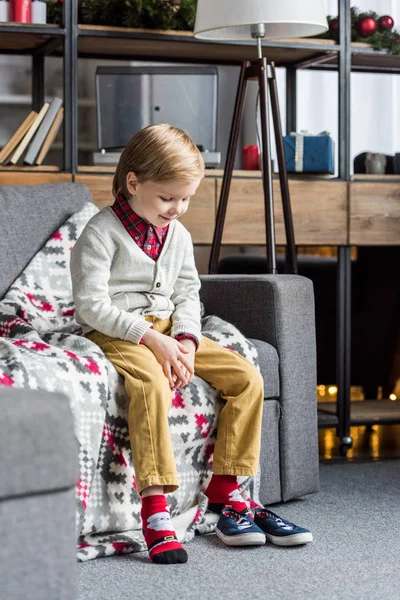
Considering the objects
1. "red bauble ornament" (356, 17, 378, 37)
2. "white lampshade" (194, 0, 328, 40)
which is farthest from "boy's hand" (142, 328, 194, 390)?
"red bauble ornament" (356, 17, 378, 37)

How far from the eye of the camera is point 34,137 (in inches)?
119

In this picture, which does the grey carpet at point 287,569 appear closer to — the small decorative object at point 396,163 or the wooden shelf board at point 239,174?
the wooden shelf board at point 239,174

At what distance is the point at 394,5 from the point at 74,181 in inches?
77.0

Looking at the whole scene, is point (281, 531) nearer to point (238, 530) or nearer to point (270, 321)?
point (238, 530)

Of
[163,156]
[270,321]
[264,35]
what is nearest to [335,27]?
[264,35]

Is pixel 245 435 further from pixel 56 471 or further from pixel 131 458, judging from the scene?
pixel 56 471

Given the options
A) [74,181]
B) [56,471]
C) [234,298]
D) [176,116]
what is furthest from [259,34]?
[56,471]

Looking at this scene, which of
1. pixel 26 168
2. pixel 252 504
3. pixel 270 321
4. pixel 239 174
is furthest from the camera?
pixel 239 174

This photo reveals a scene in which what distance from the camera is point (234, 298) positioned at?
2.47 metres

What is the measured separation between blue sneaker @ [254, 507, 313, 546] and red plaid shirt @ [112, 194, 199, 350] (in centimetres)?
41

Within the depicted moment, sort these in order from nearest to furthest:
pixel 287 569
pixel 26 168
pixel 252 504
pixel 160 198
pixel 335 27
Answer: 1. pixel 287 569
2. pixel 160 198
3. pixel 252 504
4. pixel 26 168
5. pixel 335 27

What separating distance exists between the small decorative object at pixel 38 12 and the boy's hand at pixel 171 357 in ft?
4.62

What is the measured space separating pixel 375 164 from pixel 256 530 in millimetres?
1743

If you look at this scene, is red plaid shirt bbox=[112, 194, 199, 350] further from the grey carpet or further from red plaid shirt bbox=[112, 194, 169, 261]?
the grey carpet
